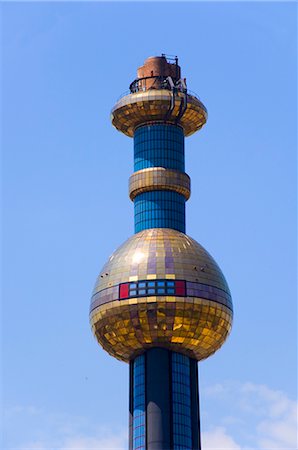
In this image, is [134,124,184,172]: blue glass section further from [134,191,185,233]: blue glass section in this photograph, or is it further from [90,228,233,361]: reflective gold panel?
[90,228,233,361]: reflective gold panel

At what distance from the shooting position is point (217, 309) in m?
137

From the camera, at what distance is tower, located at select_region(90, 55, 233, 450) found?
13412cm

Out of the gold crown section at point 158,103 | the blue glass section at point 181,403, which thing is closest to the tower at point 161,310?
the blue glass section at point 181,403

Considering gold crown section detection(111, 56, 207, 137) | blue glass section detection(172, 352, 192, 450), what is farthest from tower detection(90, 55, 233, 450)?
gold crown section detection(111, 56, 207, 137)

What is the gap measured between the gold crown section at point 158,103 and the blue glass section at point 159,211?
398 inches

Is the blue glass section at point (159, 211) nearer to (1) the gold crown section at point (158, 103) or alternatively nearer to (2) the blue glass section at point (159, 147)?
(2) the blue glass section at point (159, 147)

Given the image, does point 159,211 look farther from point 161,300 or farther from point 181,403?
point 181,403

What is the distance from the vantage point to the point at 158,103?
485 feet

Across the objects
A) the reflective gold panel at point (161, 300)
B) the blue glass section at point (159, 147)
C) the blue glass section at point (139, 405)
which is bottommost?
the blue glass section at point (139, 405)

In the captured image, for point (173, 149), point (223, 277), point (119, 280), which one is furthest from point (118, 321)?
point (173, 149)

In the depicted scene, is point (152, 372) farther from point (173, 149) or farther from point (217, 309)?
point (173, 149)

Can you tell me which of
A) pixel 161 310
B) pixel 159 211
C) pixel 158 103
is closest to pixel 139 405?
pixel 161 310

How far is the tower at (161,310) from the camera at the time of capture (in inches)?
5281

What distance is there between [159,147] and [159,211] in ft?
28.2
